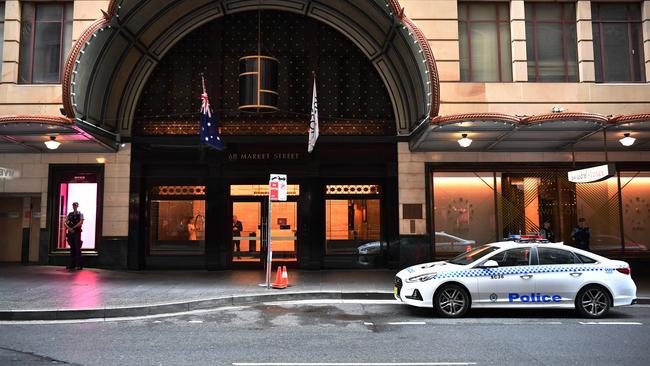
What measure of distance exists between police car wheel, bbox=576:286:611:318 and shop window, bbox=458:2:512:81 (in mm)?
7958

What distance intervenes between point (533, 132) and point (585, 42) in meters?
4.41

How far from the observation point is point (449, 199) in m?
15.6

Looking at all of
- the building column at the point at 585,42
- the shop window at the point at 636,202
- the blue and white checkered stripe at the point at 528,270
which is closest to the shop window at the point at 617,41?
the building column at the point at 585,42

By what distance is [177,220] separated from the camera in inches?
623

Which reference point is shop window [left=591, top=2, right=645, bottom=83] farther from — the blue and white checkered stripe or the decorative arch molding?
the blue and white checkered stripe

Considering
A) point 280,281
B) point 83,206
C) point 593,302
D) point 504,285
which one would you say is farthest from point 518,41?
point 83,206

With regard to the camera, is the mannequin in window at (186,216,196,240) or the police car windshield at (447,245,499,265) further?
the mannequin in window at (186,216,196,240)

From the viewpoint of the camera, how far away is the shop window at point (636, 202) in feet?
50.7

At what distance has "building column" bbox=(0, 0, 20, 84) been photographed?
15.0m

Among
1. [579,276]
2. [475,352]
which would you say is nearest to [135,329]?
[475,352]

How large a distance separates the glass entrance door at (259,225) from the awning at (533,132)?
4495mm

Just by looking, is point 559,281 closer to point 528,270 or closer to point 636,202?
point 528,270

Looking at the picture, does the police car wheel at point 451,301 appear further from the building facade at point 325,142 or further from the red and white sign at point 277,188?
the building facade at point 325,142

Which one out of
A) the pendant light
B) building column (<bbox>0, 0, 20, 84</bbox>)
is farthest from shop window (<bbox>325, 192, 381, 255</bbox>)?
building column (<bbox>0, 0, 20, 84</bbox>)
